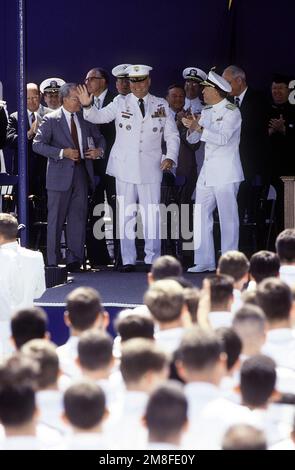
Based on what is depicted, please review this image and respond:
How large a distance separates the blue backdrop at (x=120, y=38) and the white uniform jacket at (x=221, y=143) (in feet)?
3.90

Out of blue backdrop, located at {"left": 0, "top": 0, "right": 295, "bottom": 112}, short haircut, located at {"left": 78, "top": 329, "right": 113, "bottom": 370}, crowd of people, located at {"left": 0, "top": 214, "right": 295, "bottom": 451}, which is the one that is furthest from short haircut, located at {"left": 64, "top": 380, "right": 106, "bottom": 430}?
blue backdrop, located at {"left": 0, "top": 0, "right": 295, "bottom": 112}

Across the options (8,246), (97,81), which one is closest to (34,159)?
(97,81)

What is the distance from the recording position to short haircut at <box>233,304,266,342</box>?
4125 mm

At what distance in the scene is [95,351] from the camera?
3.78 meters

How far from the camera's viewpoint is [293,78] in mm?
9172

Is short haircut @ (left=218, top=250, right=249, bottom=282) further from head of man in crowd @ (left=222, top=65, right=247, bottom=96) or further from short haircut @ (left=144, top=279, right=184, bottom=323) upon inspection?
head of man in crowd @ (left=222, top=65, right=247, bottom=96)

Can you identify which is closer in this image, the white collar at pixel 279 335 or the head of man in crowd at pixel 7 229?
the white collar at pixel 279 335

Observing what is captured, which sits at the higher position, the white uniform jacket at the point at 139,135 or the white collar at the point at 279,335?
the white uniform jacket at the point at 139,135

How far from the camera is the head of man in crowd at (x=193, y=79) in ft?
30.3

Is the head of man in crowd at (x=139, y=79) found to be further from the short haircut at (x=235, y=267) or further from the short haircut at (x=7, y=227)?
the short haircut at (x=235, y=267)

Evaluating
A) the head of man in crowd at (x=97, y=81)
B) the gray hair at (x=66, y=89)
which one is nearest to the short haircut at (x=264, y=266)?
the gray hair at (x=66, y=89)

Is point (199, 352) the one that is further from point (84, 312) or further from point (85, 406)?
point (84, 312)

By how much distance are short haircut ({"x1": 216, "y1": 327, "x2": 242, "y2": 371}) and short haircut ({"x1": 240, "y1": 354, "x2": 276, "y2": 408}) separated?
0.33 meters

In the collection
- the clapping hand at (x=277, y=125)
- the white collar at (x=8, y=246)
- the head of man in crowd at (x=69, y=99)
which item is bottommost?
the white collar at (x=8, y=246)
